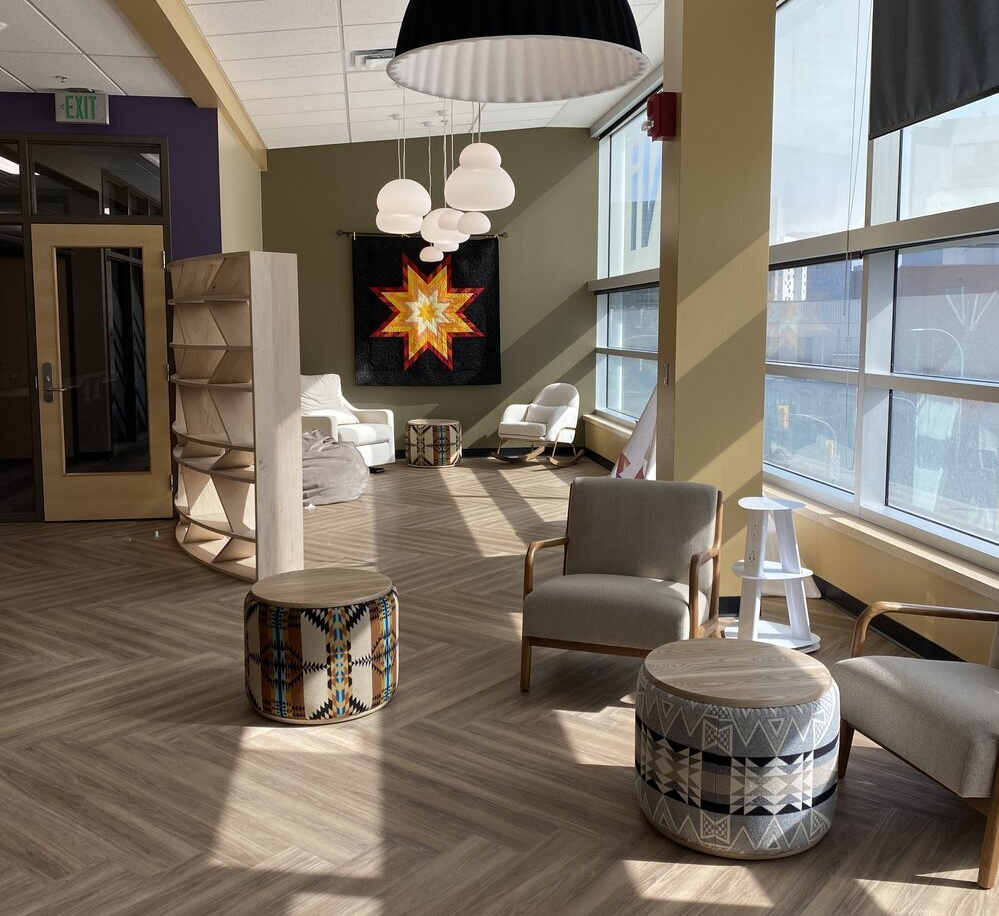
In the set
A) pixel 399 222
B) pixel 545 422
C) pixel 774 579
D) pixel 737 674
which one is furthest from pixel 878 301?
pixel 545 422

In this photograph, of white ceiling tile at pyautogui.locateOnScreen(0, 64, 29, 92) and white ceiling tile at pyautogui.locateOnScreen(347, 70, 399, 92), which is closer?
white ceiling tile at pyautogui.locateOnScreen(0, 64, 29, 92)

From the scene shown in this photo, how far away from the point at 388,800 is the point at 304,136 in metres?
8.33

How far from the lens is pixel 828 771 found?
114 inches

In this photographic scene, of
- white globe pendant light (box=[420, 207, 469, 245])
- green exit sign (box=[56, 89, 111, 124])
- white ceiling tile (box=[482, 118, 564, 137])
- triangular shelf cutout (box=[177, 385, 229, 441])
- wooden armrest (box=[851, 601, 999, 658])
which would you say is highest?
white ceiling tile (box=[482, 118, 564, 137])

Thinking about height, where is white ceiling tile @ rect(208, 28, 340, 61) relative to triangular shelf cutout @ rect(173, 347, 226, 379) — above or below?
above

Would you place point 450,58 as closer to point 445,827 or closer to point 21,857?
point 445,827

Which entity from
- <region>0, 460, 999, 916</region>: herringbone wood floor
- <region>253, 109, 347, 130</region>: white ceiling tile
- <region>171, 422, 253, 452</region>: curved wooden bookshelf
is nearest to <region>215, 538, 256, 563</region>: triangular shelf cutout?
<region>171, 422, 253, 452</region>: curved wooden bookshelf

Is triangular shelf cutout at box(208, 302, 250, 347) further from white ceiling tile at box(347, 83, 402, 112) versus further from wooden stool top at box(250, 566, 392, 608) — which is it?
white ceiling tile at box(347, 83, 402, 112)

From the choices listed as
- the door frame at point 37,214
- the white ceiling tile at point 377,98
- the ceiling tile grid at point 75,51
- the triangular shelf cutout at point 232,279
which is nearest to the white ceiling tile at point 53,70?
the ceiling tile grid at point 75,51

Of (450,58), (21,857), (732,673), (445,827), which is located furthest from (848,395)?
(21,857)

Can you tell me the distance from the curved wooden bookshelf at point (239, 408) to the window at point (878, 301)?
306 cm

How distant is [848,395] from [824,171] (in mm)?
1364

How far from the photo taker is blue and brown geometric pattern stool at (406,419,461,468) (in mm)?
10469

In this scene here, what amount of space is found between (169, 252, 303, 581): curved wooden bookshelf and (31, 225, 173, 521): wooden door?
974mm
